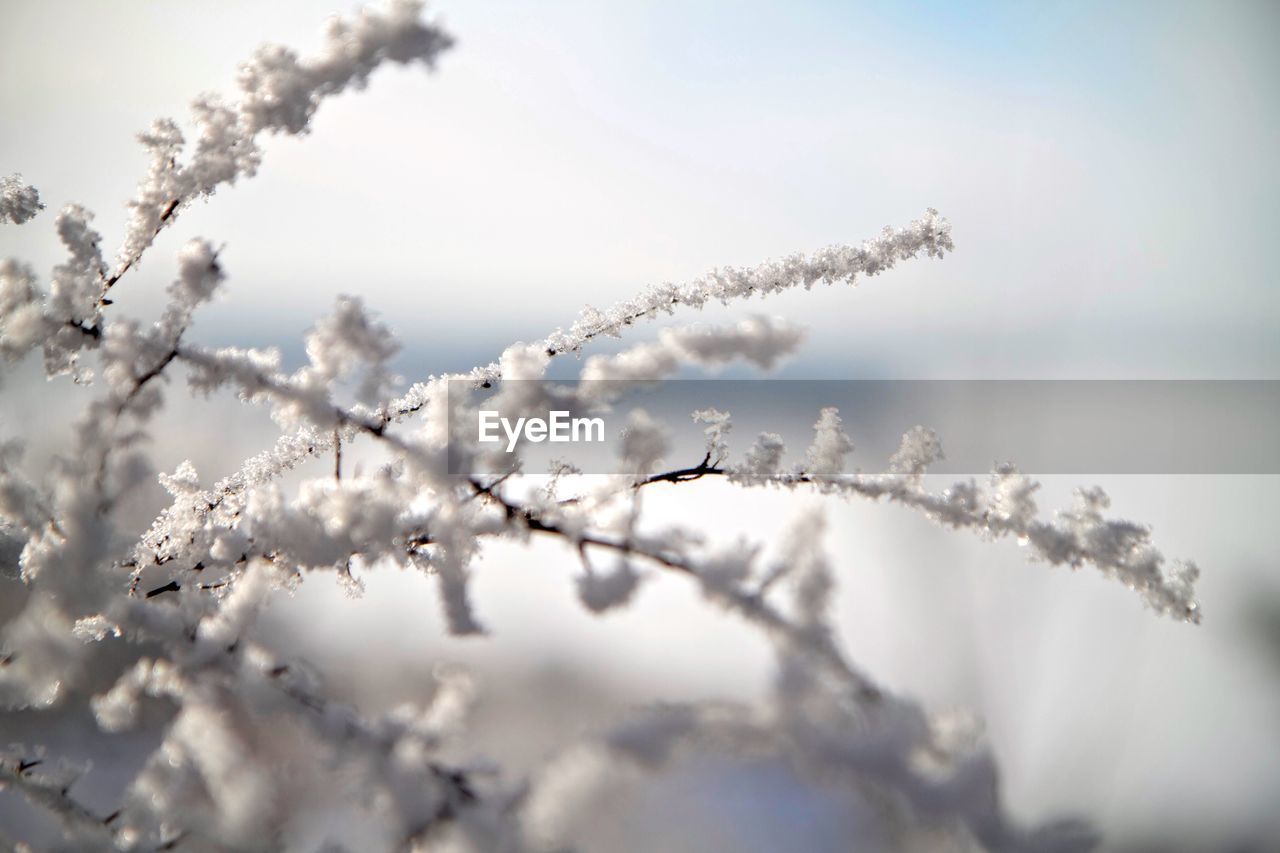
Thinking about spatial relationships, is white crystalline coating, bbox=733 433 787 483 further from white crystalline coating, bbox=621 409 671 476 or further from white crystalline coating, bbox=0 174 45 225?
white crystalline coating, bbox=0 174 45 225

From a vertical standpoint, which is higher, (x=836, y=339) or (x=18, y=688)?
(x=836, y=339)

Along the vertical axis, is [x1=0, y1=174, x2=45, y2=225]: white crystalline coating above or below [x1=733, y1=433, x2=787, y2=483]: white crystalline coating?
above

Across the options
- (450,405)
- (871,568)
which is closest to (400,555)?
(450,405)

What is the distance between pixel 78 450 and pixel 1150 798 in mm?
247

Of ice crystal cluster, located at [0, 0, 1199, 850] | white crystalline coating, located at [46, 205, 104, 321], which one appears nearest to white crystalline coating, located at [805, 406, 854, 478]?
ice crystal cluster, located at [0, 0, 1199, 850]

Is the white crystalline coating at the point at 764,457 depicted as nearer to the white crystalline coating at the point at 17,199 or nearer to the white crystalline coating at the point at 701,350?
the white crystalline coating at the point at 701,350

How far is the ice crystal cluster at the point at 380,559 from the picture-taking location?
100mm

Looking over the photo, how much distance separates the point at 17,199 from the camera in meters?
0.14

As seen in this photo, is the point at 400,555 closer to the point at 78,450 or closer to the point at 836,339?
the point at 78,450

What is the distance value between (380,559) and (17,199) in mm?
87

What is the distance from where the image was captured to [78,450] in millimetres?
110

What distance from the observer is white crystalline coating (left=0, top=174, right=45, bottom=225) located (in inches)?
5.4

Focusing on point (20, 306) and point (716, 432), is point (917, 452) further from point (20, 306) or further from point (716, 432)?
point (20, 306)

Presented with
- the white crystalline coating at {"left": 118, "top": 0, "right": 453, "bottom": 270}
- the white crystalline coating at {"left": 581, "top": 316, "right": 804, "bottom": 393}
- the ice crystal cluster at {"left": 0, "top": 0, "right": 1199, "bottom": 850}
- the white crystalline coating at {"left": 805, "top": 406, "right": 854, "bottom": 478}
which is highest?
the white crystalline coating at {"left": 118, "top": 0, "right": 453, "bottom": 270}
